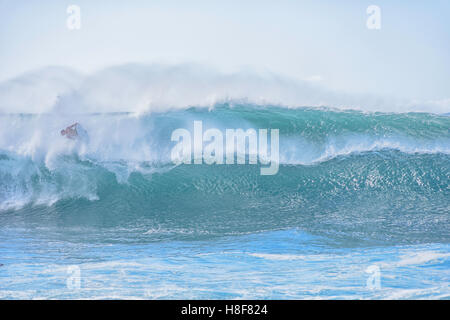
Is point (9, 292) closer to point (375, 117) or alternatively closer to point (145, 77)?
point (145, 77)

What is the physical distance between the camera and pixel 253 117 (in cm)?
969

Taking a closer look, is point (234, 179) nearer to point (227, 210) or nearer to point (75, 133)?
point (227, 210)

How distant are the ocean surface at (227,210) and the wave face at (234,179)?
0.10ft

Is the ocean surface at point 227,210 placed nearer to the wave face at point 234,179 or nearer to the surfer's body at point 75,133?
the wave face at point 234,179

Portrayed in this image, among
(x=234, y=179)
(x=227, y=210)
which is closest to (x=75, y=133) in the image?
(x=234, y=179)

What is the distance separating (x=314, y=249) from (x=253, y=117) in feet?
15.3

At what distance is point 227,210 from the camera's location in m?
7.38

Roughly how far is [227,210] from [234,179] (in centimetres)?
97

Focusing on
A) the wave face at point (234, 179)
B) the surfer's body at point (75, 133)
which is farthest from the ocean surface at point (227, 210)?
the surfer's body at point (75, 133)

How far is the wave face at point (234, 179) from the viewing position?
265 inches

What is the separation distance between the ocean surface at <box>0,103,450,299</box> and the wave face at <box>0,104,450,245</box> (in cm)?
3

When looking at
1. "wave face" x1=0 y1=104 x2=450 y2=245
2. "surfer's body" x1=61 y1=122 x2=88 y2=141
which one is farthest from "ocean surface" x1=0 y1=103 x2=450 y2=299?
"surfer's body" x1=61 y1=122 x2=88 y2=141

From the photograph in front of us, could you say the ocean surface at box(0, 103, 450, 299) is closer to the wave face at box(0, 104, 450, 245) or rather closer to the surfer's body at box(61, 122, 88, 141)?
the wave face at box(0, 104, 450, 245)
